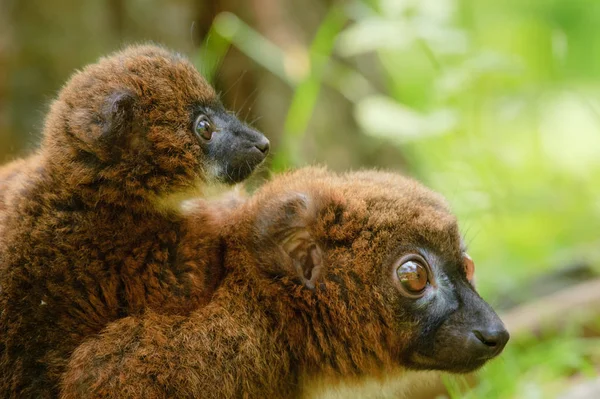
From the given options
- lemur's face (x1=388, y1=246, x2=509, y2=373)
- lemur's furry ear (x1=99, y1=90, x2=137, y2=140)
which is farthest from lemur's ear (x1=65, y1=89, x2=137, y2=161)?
lemur's face (x1=388, y1=246, x2=509, y2=373)

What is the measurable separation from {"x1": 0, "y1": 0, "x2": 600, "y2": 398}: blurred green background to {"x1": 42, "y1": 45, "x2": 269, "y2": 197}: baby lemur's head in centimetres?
88

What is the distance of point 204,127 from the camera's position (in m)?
4.28

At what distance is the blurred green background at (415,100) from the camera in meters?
6.50

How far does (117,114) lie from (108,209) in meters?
0.50

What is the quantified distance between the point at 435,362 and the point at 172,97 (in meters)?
1.99

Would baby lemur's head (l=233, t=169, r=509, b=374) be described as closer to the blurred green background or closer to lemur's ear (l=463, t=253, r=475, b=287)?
lemur's ear (l=463, t=253, r=475, b=287)

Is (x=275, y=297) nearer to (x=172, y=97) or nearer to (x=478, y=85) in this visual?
(x=172, y=97)

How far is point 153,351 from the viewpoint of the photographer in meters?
3.57

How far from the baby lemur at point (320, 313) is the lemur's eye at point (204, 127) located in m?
0.60

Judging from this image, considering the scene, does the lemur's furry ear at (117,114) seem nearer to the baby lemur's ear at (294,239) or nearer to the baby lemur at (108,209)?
the baby lemur at (108,209)

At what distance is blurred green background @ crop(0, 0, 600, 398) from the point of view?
6500 mm

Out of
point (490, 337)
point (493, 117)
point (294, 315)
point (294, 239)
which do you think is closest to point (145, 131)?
point (294, 239)

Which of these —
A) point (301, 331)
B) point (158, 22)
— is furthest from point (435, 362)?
point (158, 22)

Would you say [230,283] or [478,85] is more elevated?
[478,85]
